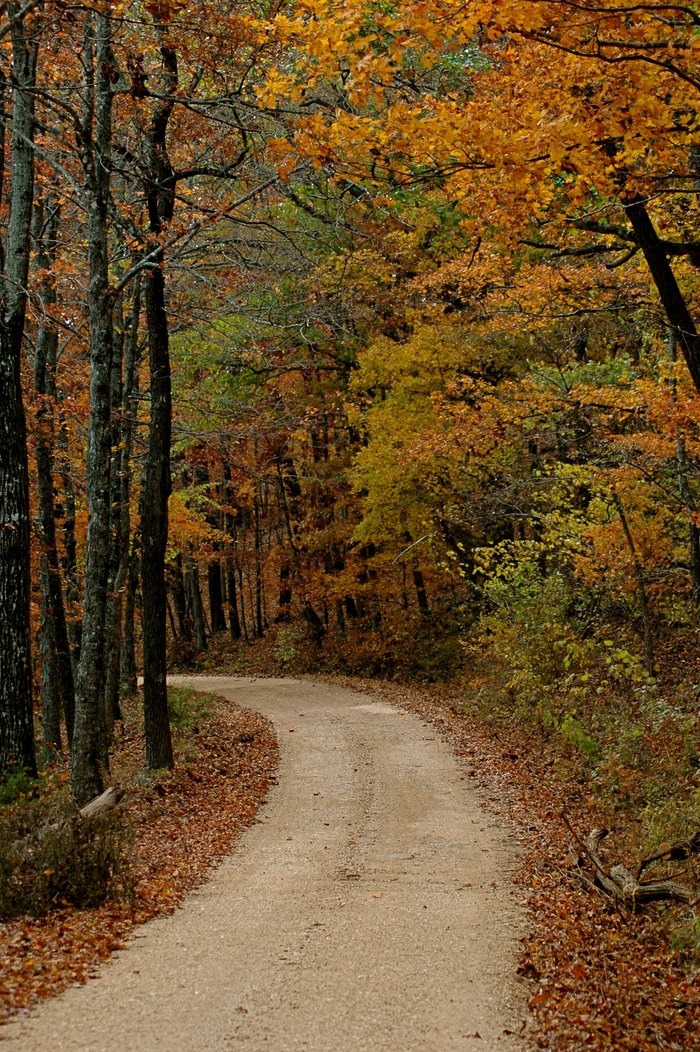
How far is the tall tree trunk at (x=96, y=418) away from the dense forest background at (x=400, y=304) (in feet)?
0.13

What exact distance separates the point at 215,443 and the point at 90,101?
249 inches

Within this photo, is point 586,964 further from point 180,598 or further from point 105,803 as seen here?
point 180,598

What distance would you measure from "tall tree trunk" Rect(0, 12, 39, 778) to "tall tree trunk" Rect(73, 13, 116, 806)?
2.01 feet

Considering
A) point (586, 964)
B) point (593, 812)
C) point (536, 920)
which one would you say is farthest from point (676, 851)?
point (593, 812)

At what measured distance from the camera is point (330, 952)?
237 inches

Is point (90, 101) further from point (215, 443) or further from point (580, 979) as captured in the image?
point (580, 979)

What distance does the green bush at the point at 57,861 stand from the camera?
6785 mm

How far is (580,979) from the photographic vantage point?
18.2ft

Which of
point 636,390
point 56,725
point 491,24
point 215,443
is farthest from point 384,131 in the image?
point 56,725

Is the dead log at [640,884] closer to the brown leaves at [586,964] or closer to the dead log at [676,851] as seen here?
the dead log at [676,851]

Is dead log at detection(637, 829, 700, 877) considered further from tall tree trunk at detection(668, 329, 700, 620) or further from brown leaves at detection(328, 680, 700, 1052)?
tall tree trunk at detection(668, 329, 700, 620)

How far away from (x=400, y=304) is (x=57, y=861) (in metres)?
16.7

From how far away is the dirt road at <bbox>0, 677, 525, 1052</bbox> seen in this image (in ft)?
15.9

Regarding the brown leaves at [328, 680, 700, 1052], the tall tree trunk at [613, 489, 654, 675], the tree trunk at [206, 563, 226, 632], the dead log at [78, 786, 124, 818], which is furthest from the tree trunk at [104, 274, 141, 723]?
the tree trunk at [206, 563, 226, 632]
